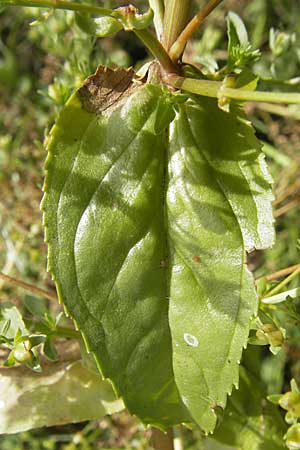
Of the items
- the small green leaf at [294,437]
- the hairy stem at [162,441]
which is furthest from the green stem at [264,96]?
the hairy stem at [162,441]

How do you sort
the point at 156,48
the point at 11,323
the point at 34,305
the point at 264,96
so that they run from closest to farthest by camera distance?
1. the point at 264,96
2. the point at 156,48
3. the point at 11,323
4. the point at 34,305

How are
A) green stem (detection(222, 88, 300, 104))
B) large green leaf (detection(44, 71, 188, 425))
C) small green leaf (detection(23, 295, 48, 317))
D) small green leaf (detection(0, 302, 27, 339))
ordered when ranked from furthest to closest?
small green leaf (detection(23, 295, 48, 317)) → small green leaf (detection(0, 302, 27, 339)) → large green leaf (detection(44, 71, 188, 425)) → green stem (detection(222, 88, 300, 104))

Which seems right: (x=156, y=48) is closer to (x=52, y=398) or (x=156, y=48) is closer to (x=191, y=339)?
(x=191, y=339)

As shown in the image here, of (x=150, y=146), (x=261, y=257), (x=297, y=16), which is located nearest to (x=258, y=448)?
(x=150, y=146)

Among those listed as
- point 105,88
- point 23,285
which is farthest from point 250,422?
point 105,88

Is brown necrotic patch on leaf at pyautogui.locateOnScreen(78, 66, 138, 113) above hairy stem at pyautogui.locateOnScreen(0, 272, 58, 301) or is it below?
above

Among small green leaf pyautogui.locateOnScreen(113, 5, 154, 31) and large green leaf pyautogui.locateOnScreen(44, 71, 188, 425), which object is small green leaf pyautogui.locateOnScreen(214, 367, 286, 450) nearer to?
large green leaf pyautogui.locateOnScreen(44, 71, 188, 425)

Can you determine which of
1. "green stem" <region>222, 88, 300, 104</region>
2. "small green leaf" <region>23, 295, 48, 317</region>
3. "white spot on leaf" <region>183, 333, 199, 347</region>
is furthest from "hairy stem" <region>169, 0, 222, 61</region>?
"small green leaf" <region>23, 295, 48, 317</region>
